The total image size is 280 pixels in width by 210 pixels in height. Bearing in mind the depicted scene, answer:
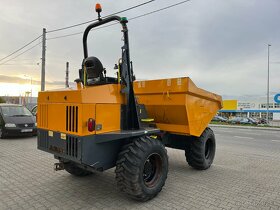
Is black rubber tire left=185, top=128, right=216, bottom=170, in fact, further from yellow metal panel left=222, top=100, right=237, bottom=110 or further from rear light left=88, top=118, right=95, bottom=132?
yellow metal panel left=222, top=100, right=237, bottom=110

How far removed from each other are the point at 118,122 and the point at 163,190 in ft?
5.34

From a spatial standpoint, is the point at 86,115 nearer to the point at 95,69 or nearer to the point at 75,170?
the point at 95,69

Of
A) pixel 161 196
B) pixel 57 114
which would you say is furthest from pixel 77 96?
pixel 161 196

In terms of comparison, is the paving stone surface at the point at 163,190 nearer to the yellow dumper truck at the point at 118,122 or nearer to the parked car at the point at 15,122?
the yellow dumper truck at the point at 118,122

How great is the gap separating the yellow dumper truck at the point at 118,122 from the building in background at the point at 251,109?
55.9 metres

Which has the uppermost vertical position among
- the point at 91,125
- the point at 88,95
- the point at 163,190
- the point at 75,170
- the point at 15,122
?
the point at 88,95

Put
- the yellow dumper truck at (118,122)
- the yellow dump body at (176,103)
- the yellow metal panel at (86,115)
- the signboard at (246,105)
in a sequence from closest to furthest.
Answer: the yellow metal panel at (86,115) < the yellow dumper truck at (118,122) < the yellow dump body at (176,103) < the signboard at (246,105)

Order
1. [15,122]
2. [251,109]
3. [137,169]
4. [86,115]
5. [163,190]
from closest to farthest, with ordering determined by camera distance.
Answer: [86,115] < [137,169] < [163,190] < [15,122] < [251,109]

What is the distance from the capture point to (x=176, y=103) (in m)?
4.89

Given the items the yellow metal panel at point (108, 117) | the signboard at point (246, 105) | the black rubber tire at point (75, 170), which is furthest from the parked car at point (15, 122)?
the signboard at point (246, 105)

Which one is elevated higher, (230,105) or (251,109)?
(230,105)

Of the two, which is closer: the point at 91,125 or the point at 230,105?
the point at 91,125

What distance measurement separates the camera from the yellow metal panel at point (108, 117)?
12.4 feet

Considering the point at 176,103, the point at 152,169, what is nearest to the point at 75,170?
the point at 152,169
